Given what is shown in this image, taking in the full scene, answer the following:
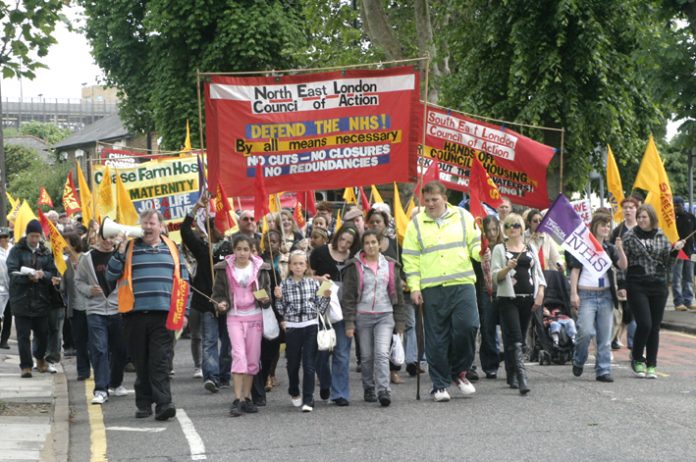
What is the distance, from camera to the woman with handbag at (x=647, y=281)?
12.1 meters

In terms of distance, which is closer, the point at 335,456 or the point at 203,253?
the point at 335,456

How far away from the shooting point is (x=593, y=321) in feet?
39.6

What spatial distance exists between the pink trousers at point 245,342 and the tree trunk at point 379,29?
60.5 feet

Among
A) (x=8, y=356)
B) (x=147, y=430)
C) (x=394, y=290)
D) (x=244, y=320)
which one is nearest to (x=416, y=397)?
(x=394, y=290)

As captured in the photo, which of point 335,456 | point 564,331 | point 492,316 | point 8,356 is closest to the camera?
point 335,456

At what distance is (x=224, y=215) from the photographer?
12.0 meters

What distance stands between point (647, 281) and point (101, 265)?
212 inches

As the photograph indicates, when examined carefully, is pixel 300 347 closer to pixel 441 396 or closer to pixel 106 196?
pixel 441 396

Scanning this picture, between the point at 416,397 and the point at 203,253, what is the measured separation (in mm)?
2837

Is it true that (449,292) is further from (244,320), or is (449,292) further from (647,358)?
Result: (647,358)

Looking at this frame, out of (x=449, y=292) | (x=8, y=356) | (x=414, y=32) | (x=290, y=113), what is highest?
(x=414, y=32)

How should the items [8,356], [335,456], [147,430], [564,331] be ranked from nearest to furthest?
[335,456] → [147,430] → [564,331] → [8,356]

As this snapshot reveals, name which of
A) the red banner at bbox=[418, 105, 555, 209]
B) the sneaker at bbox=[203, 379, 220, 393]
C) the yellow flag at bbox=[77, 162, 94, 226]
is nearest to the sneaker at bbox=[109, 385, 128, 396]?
the sneaker at bbox=[203, 379, 220, 393]

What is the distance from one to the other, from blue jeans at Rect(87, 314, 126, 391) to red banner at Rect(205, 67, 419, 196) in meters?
1.68
